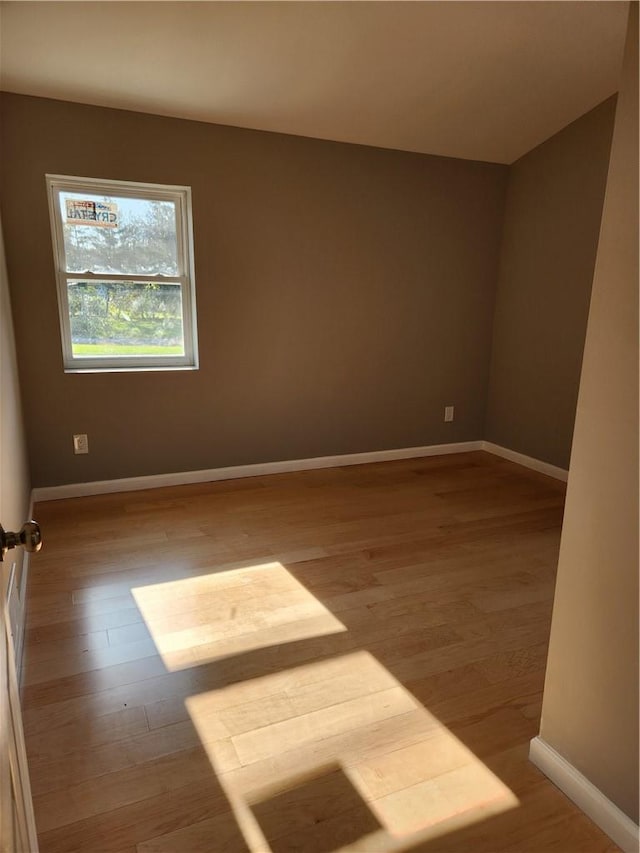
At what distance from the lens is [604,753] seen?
3.84 ft

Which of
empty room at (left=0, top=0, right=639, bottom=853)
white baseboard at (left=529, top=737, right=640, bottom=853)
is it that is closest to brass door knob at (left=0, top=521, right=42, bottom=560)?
empty room at (left=0, top=0, right=639, bottom=853)

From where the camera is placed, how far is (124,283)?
322 centimetres

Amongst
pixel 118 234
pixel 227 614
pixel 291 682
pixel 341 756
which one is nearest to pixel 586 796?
pixel 341 756

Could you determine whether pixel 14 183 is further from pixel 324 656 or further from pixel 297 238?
pixel 324 656

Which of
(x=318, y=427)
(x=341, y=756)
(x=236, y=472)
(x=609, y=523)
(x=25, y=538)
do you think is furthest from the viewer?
(x=318, y=427)

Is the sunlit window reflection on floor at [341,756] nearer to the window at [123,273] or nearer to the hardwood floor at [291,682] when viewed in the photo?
the hardwood floor at [291,682]

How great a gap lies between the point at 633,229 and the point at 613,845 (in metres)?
1.36

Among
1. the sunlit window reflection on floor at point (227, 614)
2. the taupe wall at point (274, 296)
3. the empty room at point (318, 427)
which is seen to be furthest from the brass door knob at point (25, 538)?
the taupe wall at point (274, 296)

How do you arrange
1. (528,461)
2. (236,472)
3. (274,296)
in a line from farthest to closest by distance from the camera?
1. (528,461)
2. (236,472)
3. (274,296)

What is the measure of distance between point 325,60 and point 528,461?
3.09 meters

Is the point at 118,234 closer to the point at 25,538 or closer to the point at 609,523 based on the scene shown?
the point at 25,538

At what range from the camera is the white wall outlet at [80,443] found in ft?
10.6

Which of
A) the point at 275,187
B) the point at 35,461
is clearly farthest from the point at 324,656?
the point at 275,187

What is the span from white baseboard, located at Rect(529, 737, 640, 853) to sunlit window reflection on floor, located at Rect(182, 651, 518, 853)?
0.42ft
